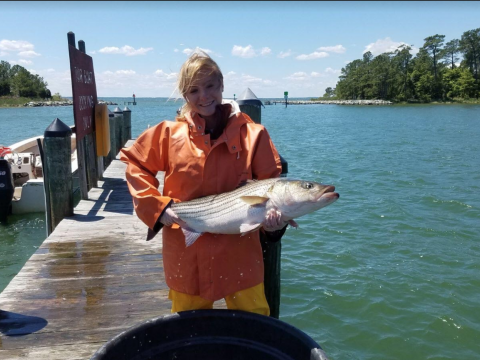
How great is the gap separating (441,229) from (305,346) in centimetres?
851

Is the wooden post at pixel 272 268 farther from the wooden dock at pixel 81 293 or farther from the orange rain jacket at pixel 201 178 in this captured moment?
the orange rain jacket at pixel 201 178

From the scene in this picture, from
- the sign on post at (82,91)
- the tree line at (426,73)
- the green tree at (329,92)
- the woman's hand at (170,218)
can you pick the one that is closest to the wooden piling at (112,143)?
the sign on post at (82,91)

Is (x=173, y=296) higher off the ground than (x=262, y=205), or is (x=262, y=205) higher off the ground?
(x=262, y=205)

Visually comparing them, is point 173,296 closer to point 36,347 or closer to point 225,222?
point 225,222

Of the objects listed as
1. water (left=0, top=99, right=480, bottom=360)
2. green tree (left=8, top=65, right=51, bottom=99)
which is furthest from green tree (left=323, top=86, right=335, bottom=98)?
water (left=0, top=99, right=480, bottom=360)

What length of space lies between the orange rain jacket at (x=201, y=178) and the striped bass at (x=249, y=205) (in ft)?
0.32

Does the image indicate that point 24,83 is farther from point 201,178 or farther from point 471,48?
point 201,178

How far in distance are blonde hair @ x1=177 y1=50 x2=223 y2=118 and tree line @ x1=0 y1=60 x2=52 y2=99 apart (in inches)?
4645

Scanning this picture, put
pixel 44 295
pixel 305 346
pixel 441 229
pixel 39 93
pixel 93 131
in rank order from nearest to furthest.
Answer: pixel 305 346 < pixel 44 295 < pixel 93 131 < pixel 441 229 < pixel 39 93

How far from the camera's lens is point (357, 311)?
6.36m

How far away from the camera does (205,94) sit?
2543 mm

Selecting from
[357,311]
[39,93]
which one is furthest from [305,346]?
[39,93]

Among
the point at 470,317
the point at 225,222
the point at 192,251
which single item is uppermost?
the point at 225,222

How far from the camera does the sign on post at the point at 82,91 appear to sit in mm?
6801
